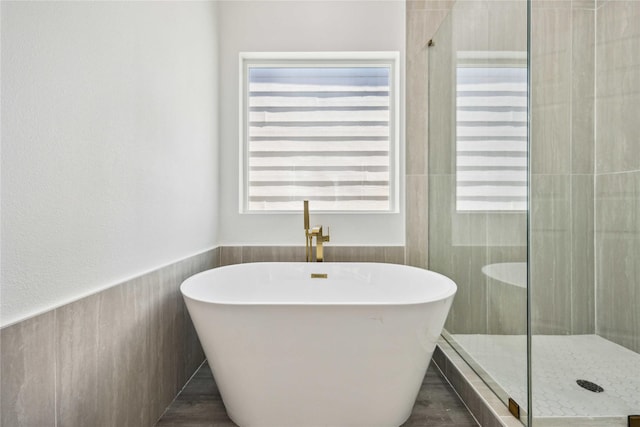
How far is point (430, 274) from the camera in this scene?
167 cm

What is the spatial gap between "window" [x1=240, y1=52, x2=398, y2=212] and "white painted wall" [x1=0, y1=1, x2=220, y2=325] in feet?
2.04

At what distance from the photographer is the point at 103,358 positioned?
3.29 feet

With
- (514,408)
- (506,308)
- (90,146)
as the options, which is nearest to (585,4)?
(506,308)

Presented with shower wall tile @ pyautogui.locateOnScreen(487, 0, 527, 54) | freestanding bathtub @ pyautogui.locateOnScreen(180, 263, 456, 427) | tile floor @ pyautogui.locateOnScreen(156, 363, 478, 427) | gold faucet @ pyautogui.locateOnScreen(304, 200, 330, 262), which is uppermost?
shower wall tile @ pyautogui.locateOnScreen(487, 0, 527, 54)

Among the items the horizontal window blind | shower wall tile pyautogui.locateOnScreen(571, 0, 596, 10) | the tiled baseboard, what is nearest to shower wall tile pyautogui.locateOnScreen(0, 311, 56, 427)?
the tiled baseboard

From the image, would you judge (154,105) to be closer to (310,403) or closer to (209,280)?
(209,280)

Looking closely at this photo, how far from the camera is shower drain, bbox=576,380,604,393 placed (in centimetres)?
137

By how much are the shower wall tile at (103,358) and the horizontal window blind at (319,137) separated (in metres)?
0.93

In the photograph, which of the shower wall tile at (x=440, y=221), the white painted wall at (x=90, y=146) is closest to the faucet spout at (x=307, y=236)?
the white painted wall at (x=90, y=146)

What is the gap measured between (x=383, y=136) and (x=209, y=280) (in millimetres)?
1482

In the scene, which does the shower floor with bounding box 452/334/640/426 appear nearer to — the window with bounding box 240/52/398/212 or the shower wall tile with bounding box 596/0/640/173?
the shower wall tile with bounding box 596/0/640/173

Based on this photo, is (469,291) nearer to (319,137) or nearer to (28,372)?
(319,137)

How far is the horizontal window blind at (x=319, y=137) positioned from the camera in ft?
7.36

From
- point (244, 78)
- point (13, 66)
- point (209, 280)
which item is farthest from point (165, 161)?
point (244, 78)
